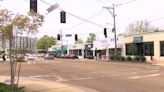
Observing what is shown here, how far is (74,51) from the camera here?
118938 mm

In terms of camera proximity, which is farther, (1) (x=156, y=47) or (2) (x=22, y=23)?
(1) (x=156, y=47)

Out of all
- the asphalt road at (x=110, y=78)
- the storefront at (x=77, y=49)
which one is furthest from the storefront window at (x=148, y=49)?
the storefront at (x=77, y=49)

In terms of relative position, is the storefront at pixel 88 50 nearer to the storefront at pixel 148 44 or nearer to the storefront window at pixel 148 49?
the storefront at pixel 148 44

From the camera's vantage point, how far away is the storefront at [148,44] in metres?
60.0

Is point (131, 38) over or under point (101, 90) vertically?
over

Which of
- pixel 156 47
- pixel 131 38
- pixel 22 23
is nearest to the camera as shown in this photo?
pixel 22 23

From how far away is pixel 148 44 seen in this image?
64.2m

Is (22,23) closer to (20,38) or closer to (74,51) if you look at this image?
(20,38)

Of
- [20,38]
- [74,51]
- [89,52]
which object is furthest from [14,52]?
[74,51]

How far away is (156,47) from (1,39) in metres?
47.1

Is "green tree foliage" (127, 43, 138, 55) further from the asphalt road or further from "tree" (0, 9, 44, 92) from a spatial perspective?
"tree" (0, 9, 44, 92)

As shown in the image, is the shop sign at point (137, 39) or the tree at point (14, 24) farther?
the shop sign at point (137, 39)

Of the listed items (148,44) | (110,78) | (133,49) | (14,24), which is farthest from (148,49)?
(14,24)

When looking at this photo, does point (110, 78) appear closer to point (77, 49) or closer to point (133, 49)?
point (133, 49)
